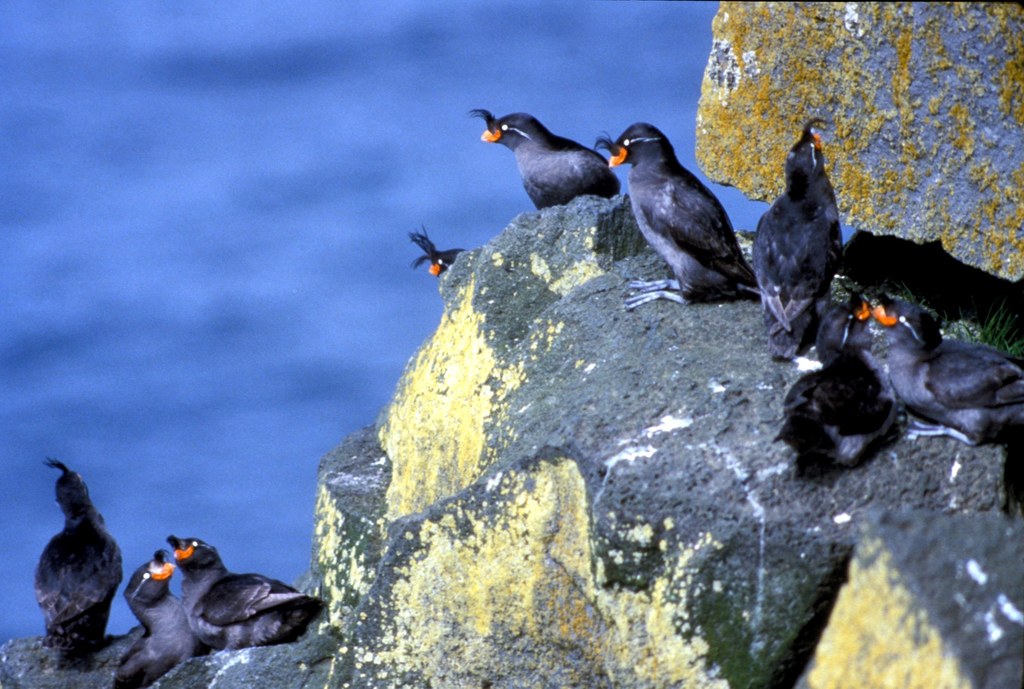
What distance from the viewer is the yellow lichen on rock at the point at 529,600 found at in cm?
442

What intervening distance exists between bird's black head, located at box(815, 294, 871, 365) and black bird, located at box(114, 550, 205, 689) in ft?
9.97

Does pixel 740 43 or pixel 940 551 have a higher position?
pixel 740 43

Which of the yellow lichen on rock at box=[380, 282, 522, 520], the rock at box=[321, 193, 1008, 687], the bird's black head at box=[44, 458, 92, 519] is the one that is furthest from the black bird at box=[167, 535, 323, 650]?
the bird's black head at box=[44, 458, 92, 519]

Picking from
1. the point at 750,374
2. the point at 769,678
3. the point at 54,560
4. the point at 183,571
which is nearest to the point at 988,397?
the point at 750,374

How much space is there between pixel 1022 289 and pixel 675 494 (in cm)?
241

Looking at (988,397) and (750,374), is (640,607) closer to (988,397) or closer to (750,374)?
(750,374)

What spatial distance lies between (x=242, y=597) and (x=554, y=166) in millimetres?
2323

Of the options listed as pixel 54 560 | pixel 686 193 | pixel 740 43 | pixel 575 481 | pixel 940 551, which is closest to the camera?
pixel 940 551

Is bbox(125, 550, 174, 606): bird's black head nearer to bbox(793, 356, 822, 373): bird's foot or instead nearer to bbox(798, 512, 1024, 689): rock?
bbox(793, 356, 822, 373): bird's foot

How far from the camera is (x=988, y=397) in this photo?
4473 millimetres

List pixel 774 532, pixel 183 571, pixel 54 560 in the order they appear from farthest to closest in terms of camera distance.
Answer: pixel 54 560 < pixel 183 571 < pixel 774 532

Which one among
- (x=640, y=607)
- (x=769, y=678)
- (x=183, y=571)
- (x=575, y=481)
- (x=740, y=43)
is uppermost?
(x=740, y=43)

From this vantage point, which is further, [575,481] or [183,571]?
[183,571]

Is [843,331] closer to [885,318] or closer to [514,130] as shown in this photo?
[885,318]
